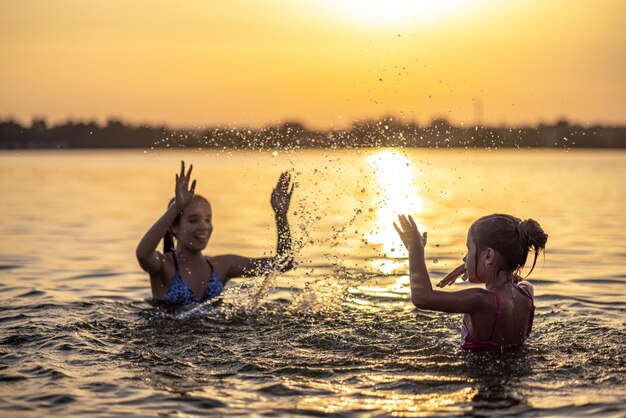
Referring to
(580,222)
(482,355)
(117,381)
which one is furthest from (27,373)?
(580,222)

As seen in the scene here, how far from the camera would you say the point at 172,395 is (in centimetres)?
651

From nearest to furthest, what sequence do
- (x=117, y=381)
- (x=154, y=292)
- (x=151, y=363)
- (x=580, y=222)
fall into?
1. (x=117, y=381)
2. (x=151, y=363)
3. (x=154, y=292)
4. (x=580, y=222)

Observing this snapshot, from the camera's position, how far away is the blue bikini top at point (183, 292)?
9742 mm

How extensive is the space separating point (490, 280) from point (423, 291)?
0.68 metres

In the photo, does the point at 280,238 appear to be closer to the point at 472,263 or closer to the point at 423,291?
the point at 472,263

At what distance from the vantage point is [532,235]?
268 inches

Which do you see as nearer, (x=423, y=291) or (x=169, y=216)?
(x=423, y=291)

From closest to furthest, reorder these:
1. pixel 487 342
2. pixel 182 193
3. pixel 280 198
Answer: pixel 487 342 < pixel 182 193 < pixel 280 198

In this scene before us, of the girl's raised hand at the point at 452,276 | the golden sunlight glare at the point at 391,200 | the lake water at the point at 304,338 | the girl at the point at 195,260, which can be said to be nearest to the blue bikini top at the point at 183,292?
the girl at the point at 195,260

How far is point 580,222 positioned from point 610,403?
1466 centimetres

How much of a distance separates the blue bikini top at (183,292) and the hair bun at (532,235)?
4.01 meters

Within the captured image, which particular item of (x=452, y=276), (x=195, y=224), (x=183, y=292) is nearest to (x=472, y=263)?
(x=452, y=276)

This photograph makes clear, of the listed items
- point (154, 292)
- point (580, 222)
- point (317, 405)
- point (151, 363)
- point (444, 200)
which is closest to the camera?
point (317, 405)

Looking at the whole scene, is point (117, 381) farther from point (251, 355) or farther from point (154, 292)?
point (154, 292)
